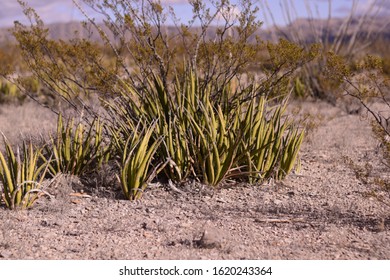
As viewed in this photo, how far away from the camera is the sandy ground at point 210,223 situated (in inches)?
183

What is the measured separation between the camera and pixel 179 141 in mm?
6141

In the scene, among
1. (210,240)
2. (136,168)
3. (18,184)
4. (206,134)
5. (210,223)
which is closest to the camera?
(210,240)

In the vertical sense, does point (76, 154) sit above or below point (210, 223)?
above

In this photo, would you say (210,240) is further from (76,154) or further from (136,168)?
Result: (76,154)

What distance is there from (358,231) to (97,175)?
2757 millimetres

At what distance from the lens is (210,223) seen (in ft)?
17.2

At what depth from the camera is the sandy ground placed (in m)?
4.66

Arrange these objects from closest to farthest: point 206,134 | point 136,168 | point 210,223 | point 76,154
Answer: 1. point 210,223
2. point 136,168
3. point 206,134
4. point 76,154

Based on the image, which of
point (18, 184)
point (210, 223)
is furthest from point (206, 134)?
point (18, 184)

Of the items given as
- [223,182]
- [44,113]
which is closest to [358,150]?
[223,182]

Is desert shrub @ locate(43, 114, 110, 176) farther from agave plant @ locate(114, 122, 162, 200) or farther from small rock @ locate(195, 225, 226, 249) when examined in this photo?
small rock @ locate(195, 225, 226, 249)

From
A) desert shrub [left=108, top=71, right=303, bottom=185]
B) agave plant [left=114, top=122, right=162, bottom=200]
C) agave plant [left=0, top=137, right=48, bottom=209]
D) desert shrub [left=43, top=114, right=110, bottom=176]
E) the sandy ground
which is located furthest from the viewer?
desert shrub [left=43, top=114, right=110, bottom=176]

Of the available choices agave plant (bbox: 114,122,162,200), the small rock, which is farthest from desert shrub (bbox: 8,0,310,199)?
the small rock

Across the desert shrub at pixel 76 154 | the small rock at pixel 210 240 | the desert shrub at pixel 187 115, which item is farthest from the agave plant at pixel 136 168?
the small rock at pixel 210 240
